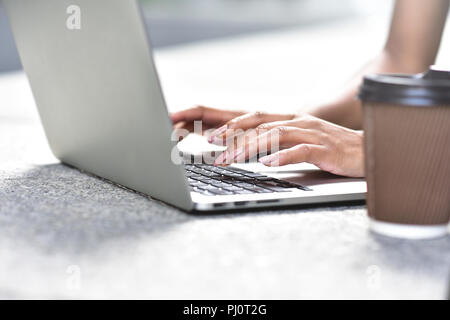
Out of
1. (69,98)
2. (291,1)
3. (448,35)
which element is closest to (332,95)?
(69,98)

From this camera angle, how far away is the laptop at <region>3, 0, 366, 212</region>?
60 centimetres

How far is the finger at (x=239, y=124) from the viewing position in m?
0.79

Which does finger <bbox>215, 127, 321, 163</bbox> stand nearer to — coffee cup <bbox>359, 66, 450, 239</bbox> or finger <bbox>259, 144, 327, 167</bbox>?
finger <bbox>259, 144, 327, 167</bbox>

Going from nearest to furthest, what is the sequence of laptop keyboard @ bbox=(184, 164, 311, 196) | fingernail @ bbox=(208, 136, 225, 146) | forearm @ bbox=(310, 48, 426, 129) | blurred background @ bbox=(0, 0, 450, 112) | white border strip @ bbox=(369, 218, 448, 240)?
1. white border strip @ bbox=(369, 218, 448, 240)
2. laptop keyboard @ bbox=(184, 164, 311, 196)
3. fingernail @ bbox=(208, 136, 225, 146)
4. forearm @ bbox=(310, 48, 426, 129)
5. blurred background @ bbox=(0, 0, 450, 112)

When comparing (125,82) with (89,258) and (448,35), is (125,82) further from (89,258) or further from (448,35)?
(448,35)

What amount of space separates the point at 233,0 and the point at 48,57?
241 inches

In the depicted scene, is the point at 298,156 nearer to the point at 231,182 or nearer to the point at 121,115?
the point at 231,182

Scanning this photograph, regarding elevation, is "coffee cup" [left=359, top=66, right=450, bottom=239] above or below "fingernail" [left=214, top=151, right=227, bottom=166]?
above

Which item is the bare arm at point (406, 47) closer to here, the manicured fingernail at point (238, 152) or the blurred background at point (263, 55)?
the blurred background at point (263, 55)

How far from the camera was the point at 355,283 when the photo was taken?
1.50ft

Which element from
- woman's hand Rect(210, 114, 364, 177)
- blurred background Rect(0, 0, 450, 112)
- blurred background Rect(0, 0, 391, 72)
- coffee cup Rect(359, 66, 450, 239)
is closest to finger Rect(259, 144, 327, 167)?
woman's hand Rect(210, 114, 364, 177)

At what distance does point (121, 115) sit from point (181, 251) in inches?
7.8

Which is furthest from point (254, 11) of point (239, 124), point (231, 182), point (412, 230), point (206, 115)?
point (412, 230)

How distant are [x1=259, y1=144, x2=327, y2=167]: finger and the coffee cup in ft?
0.50
